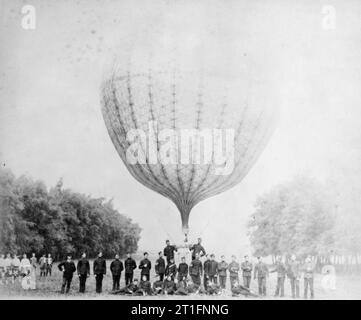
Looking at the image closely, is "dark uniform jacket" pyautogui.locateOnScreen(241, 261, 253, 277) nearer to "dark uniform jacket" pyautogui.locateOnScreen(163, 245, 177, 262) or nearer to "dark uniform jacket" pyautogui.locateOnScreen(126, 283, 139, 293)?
"dark uniform jacket" pyautogui.locateOnScreen(163, 245, 177, 262)

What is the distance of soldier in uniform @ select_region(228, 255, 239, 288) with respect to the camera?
6715mm

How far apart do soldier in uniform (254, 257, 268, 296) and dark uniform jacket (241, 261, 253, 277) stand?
7 cm

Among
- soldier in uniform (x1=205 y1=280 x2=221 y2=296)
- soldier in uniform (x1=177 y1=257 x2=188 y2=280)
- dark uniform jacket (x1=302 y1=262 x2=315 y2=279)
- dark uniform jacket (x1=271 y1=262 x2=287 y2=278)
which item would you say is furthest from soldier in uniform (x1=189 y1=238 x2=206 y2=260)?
dark uniform jacket (x1=302 y1=262 x2=315 y2=279)

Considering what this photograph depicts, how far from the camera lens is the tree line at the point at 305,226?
Result: 6762 mm

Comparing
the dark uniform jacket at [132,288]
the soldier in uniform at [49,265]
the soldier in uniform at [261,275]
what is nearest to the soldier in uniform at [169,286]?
the dark uniform jacket at [132,288]

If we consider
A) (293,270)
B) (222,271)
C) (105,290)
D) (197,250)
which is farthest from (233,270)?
(105,290)

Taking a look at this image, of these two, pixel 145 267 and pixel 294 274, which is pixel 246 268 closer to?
pixel 294 274

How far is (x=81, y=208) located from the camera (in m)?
6.80

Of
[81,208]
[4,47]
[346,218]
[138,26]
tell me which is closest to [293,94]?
[346,218]

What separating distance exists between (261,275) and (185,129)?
6.21ft

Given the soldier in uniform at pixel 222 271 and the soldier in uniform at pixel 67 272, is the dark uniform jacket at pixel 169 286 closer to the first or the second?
the soldier in uniform at pixel 222 271

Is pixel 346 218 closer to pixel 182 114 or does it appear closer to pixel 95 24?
pixel 182 114

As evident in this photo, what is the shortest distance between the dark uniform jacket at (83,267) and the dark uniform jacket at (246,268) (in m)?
1.78

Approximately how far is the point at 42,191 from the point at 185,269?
6.19 ft
